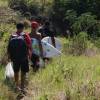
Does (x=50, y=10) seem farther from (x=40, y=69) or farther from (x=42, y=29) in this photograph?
(x=40, y=69)

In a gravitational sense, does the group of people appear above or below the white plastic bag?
above

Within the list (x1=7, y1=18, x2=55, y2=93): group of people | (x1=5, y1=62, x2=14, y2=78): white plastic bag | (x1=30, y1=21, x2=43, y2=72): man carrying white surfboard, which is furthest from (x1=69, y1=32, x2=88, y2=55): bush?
(x1=7, y1=18, x2=55, y2=93): group of people

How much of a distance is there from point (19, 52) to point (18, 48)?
0.10 metres

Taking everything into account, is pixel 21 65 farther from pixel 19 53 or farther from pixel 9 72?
pixel 9 72

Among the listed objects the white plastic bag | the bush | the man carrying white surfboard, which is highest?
the man carrying white surfboard

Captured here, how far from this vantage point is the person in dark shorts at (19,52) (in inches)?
365

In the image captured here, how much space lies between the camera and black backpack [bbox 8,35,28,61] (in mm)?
9266

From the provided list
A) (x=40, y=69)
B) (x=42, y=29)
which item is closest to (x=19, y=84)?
(x=40, y=69)

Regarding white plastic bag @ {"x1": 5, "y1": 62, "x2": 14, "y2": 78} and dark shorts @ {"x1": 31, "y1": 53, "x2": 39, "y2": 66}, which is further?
dark shorts @ {"x1": 31, "y1": 53, "x2": 39, "y2": 66}

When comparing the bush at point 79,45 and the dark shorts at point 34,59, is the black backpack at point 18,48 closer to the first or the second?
the dark shorts at point 34,59

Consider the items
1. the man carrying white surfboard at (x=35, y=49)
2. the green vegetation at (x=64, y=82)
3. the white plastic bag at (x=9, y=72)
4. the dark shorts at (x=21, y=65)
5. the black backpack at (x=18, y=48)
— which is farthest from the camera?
the man carrying white surfboard at (x=35, y=49)

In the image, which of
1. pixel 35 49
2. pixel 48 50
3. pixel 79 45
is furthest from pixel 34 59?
pixel 79 45

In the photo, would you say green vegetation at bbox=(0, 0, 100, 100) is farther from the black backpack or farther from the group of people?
the black backpack

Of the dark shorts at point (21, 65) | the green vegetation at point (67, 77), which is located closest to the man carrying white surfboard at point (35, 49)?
the green vegetation at point (67, 77)
